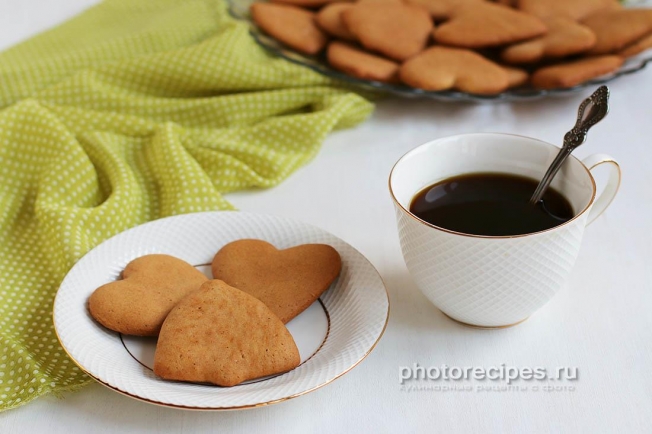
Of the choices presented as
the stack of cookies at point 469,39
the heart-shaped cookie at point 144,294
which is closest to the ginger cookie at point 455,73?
the stack of cookies at point 469,39

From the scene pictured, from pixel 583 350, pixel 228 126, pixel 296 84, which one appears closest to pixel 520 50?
pixel 296 84

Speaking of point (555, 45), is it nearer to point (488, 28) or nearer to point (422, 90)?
point (488, 28)

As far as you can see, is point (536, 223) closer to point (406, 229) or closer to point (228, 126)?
point (406, 229)

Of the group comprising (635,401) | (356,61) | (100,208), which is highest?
(356,61)

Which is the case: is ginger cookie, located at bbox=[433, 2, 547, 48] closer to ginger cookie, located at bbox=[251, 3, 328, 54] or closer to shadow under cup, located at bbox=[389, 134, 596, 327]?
ginger cookie, located at bbox=[251, 3, 328, 54]

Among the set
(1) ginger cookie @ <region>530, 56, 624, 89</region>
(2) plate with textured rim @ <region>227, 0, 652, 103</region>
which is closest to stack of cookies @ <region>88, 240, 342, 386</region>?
(2) plate with textured rim @ <region>227, 0, 652, 103</region>
